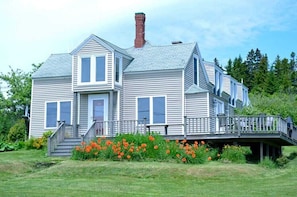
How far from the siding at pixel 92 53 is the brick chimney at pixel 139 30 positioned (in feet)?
13.9

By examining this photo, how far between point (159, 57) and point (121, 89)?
9.11ft

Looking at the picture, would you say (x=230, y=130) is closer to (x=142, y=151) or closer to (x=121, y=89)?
(x=142, y=151)

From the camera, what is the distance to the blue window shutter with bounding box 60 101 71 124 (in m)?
28.4

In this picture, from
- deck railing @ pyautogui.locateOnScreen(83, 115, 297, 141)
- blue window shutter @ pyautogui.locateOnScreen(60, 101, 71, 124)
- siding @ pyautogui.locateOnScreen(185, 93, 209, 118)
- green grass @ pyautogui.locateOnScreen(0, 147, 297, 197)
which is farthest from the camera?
blue window shutter @ pyautogui.locateOnScreen(60, 101, 71, 124)

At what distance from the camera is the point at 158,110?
2684cm

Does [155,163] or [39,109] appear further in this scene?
[39,109]

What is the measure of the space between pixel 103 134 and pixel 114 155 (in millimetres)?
5696

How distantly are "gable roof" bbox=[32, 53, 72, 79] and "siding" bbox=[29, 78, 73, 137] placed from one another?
11.0 inches

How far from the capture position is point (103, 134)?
26047mm

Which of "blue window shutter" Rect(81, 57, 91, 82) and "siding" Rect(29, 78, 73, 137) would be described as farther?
"siding" Rect(29, 78, 73, 137)

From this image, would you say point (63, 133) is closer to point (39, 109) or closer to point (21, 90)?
point (39, 109)

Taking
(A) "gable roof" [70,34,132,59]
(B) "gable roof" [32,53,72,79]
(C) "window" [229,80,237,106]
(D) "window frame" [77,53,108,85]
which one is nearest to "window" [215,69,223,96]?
(C) "window" [229,80,237,106]

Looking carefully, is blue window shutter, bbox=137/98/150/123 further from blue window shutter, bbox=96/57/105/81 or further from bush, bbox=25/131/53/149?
bush, bbox=25/131/53/149

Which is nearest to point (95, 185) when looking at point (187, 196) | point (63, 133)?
point (187, 196)
